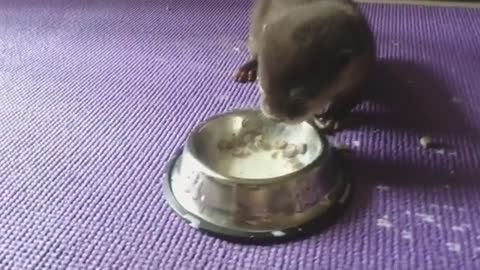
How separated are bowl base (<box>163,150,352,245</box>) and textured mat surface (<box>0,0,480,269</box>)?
1 centimetres

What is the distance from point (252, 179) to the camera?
101 cm

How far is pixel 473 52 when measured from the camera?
66.2 inches

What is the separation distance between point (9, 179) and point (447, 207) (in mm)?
745

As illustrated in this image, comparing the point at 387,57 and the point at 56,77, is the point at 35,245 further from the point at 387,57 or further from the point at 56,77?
the point at 387,57

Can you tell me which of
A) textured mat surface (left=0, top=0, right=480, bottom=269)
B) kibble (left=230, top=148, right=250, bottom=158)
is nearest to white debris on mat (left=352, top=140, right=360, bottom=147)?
textured mat surface (left=0, top=0, right=480, bottom=269)

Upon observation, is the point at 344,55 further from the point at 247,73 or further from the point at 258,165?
the point at 247,73

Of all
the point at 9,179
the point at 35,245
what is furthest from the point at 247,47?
the point at 35,245

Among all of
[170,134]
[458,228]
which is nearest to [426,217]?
[458,228]

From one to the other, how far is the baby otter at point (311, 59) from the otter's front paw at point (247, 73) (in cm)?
29

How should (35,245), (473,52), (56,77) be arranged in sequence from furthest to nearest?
(473,52) < (56,77) < (35,245)

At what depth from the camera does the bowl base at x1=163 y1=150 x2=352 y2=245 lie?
3.29 feet

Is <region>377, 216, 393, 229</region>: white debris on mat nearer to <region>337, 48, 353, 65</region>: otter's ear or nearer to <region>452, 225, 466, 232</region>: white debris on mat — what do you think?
<region>452, 225, 466, 232</region>: white debris on mat

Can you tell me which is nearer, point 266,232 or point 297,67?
point 266,232

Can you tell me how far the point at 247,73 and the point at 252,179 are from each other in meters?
0.58
